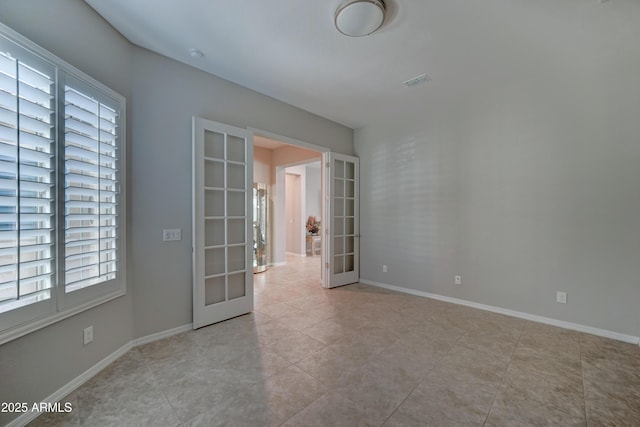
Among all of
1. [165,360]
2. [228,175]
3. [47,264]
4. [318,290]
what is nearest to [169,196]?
[228,175]

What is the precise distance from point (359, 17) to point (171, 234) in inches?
106

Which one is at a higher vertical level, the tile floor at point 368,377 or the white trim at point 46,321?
the white trim at point 46,321

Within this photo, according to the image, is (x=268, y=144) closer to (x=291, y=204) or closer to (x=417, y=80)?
(x=291, y=204)

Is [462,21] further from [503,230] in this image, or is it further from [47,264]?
[47,264]

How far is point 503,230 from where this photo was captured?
3.42 metres

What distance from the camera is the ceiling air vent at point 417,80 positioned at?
3090 mm

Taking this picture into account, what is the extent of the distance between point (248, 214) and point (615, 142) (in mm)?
4121

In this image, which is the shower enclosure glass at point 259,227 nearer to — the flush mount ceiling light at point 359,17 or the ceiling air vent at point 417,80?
the ceiling air vent at point 417,80

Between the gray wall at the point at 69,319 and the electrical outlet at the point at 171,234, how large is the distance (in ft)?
2.00

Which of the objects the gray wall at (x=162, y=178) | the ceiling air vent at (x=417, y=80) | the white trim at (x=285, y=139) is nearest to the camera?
the gray wall at (x=162, y=178)

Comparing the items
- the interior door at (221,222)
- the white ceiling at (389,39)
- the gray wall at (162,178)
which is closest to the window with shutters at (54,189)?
the gray wall at (162,178)

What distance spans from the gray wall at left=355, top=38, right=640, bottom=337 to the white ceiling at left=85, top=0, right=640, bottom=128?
294 millimetres

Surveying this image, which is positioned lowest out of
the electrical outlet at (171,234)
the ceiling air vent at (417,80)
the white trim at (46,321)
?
the white trim at (46,321)

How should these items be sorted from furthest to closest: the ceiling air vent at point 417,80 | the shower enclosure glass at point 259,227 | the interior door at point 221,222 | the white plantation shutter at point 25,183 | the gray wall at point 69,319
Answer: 1. the shower enclosure glass at point 259,227
2. the ceiling air vent at point 417,80
3. the interior door at point 221,222
4. the gray wall at point 69,319
5. the white plantation shutter at point 25,183
